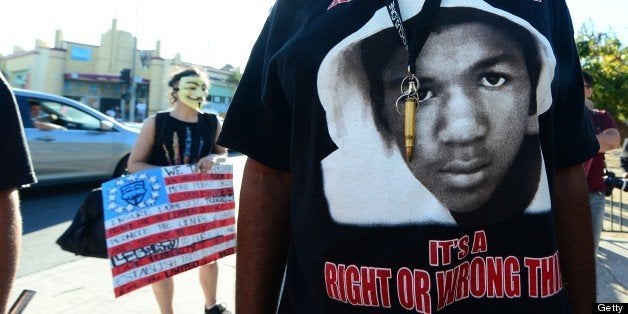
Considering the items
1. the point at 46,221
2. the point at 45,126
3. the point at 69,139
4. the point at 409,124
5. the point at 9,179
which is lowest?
the point at 46,221

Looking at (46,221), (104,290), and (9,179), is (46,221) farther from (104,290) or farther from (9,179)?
(9,179)

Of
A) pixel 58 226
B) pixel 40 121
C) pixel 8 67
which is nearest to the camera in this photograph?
pixel 58 226

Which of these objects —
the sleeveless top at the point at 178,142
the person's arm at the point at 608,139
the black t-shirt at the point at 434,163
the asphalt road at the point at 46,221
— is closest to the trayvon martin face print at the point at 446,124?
the black t-shirt at the point at 434,163

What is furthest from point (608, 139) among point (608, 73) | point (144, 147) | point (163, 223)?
point (608, 73)

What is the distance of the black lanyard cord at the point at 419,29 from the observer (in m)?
0.85

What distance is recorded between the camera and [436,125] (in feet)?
2.76

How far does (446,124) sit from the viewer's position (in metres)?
0.84

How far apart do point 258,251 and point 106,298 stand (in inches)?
126

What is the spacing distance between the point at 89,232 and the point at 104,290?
139 centimetres

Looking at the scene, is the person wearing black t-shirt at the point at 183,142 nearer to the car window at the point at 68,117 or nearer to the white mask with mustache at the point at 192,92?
the white mask with mustache at the point at 192,92

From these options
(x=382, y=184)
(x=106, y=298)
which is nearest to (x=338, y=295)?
(x=382, y=184)

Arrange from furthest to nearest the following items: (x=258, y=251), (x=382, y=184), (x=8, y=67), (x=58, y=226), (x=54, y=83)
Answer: (x=8, y=67) → (x=54, y=83) → (x=58, y=226) → (x=258, y=251) → (x=382, y=184)

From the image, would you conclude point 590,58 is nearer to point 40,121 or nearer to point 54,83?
point 40,121

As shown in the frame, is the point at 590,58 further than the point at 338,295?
Yes
